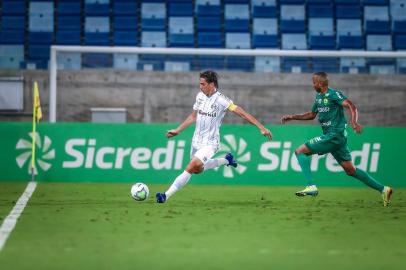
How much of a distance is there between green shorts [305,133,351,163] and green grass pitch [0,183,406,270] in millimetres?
713

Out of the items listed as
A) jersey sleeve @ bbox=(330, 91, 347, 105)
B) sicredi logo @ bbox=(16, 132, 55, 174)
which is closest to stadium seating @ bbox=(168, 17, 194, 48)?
sicredi logo @ bbox=(16, 132, 55, 174)

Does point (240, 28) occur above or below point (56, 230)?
above

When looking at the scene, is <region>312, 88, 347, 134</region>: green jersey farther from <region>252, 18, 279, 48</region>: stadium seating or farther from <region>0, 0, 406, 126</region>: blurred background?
<region>252, 18, 279, 48</region>: stadium seating

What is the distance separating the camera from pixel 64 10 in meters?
22.0

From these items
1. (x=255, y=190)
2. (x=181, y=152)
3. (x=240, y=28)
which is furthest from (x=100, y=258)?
(x=240, y=28)

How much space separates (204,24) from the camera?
21.9 metres

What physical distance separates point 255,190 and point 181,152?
2031 millimetres

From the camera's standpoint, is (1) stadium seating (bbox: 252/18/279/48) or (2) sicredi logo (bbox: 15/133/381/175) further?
(1) stadium seating (bbox: 252/18/279/48)

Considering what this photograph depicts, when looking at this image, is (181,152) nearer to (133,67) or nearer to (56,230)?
(133,67)

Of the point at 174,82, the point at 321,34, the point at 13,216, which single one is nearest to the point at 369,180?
the point at 13,216

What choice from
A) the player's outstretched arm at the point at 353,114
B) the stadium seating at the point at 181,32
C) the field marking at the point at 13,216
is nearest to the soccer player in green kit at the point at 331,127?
the player's outstretched arm at the point at 353,114

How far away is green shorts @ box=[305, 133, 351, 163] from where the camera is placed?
38.3ft

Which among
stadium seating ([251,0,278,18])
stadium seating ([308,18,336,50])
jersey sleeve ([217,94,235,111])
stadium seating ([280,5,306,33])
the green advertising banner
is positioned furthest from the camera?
stadium seating ([251,0,278,18])

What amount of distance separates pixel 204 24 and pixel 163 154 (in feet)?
23.6
